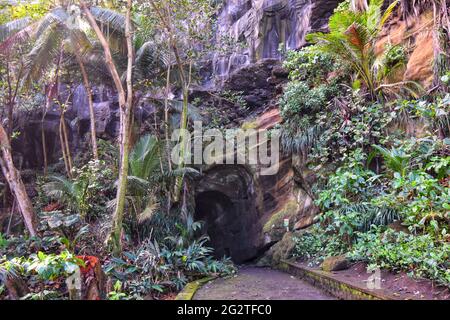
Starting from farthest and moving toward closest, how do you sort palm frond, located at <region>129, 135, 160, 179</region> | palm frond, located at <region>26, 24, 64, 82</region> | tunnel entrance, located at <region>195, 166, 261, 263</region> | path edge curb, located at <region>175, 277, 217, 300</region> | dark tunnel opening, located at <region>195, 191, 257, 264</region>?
dark tunnel opening, located at <region>195, 191, 257, 264</region>
tunnel entrance, located at <region>195, 166, 261, 263</region>
palm frond, located at <region>26, 24, 64, 82</region>
palm frond, located at <region>129, 135, 160, 179</region>
path edge curb, located at <region>175, 277, 217, 300</region>

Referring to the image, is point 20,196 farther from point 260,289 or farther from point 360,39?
point 360,39

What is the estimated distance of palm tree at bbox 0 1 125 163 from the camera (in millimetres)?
8562

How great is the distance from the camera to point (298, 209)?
8.45 metres

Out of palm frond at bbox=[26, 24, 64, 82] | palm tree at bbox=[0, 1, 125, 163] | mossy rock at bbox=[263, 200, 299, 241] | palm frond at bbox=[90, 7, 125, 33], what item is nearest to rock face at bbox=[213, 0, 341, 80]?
palm frond at bbox=[90, 7, 125, 33]

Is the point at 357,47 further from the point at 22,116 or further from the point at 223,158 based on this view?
the point at 22,116

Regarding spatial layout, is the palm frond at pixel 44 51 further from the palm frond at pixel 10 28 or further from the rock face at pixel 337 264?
the rock face at pixel 337 264

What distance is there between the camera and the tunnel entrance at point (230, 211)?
10492 mm

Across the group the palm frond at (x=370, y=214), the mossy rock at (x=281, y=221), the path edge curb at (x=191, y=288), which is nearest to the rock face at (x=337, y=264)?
the palm frond at (x=370, y=214)

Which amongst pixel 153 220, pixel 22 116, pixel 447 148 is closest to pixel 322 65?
pixel 447 148

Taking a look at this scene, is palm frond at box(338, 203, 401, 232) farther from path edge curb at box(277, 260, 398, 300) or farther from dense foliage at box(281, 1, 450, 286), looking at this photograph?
path edge curb at box(277, 260, 398, 300)

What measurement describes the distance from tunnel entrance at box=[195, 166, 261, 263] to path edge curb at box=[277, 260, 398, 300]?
310cm
